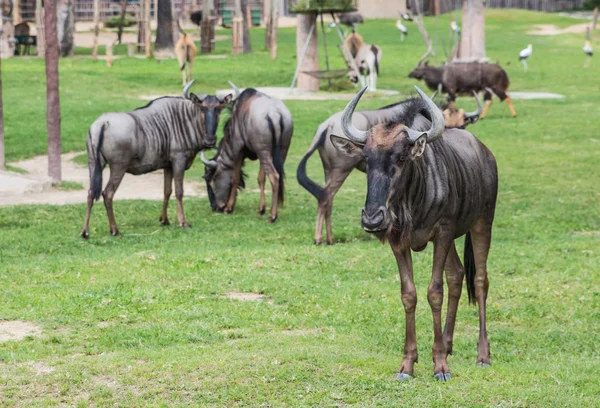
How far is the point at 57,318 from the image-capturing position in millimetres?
8500

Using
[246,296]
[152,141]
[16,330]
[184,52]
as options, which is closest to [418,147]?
[246,296]

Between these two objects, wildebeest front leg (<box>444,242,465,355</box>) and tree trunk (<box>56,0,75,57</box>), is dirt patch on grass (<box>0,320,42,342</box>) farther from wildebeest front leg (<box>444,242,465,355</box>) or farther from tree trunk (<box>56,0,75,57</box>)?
tree trunk (<box>56,0,75,57</box>)

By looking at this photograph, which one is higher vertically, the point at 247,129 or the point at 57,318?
the point at 247,129

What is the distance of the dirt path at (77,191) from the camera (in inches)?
600

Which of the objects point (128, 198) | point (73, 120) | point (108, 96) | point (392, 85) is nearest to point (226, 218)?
point (128, 198)

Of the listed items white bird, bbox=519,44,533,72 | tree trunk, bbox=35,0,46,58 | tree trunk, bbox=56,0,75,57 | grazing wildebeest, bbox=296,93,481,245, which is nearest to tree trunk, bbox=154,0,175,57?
tree trunk, bbox=56,0,75,57

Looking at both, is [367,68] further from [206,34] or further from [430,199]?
[430,199]

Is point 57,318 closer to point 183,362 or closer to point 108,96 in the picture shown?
point 183,362

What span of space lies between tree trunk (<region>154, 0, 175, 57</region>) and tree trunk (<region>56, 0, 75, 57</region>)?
130 inches

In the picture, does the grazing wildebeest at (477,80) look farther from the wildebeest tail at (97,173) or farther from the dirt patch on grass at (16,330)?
the dirt patch on grass at (16,330)

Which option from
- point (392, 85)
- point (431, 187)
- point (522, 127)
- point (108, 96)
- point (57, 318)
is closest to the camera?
point (431, 187)

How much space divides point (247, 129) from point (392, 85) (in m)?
17.9

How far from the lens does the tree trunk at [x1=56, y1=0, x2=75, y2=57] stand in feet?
130

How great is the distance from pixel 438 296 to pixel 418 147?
3.58ft
